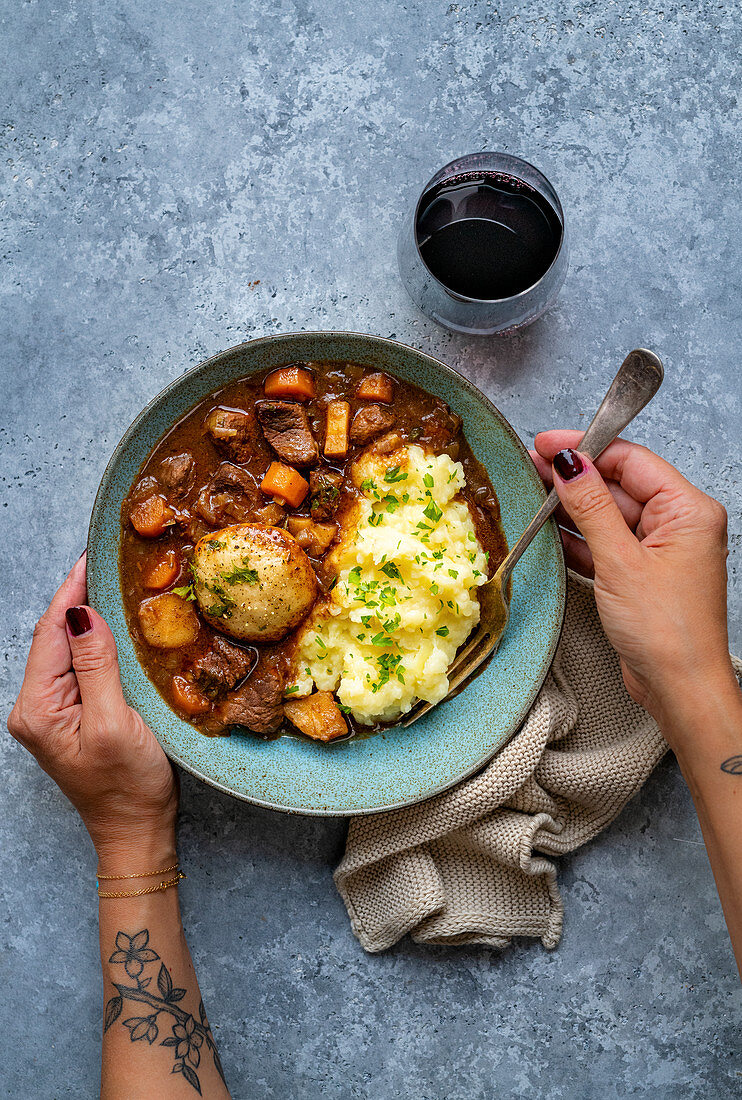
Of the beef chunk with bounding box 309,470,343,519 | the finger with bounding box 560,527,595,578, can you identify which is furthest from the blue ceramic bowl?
the beef chunk with bounding box 309,470,343,519

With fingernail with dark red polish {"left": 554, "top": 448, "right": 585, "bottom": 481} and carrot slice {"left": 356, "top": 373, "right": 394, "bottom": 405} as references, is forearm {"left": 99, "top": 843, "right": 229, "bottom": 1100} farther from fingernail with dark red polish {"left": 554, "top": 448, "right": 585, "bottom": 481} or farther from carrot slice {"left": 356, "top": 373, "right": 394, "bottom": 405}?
fingernail with dark red polish {"left": 554, "top": 448, "right": 585, "bottom": 481}

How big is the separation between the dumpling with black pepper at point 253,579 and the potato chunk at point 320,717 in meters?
0.33

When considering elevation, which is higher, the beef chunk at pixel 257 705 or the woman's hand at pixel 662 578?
the woman's hand at pixel 662 578

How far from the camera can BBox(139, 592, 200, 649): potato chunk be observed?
3451 millimetres

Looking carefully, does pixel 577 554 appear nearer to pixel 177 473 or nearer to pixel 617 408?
pixel 617 408

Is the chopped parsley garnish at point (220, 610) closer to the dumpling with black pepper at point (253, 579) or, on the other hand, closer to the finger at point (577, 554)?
the dumpling with black pepper at point (253, 579)

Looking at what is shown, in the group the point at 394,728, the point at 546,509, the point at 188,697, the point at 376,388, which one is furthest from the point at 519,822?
the point at 376,388

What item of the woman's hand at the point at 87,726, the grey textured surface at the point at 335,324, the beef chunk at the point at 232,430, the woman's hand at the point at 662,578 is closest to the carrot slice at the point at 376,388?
the grey textured surface at the point at 335,324

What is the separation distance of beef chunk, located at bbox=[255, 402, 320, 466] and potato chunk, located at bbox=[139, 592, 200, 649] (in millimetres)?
780

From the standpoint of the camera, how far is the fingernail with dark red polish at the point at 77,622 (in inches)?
129

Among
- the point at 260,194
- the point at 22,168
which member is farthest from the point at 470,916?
the point at 22,168

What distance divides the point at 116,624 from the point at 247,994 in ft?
6.08

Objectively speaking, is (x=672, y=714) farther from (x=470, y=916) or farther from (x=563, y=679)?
(x=470, y=916)

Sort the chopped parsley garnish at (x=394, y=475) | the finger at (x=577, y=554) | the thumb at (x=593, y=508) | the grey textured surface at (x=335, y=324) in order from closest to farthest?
the thumb at (x=593, y=508)
the chopped parsley garnish at (x=394, y=475)
the finger at (x=577, y=554)
the grey textured surface at (x=335, y=324)
